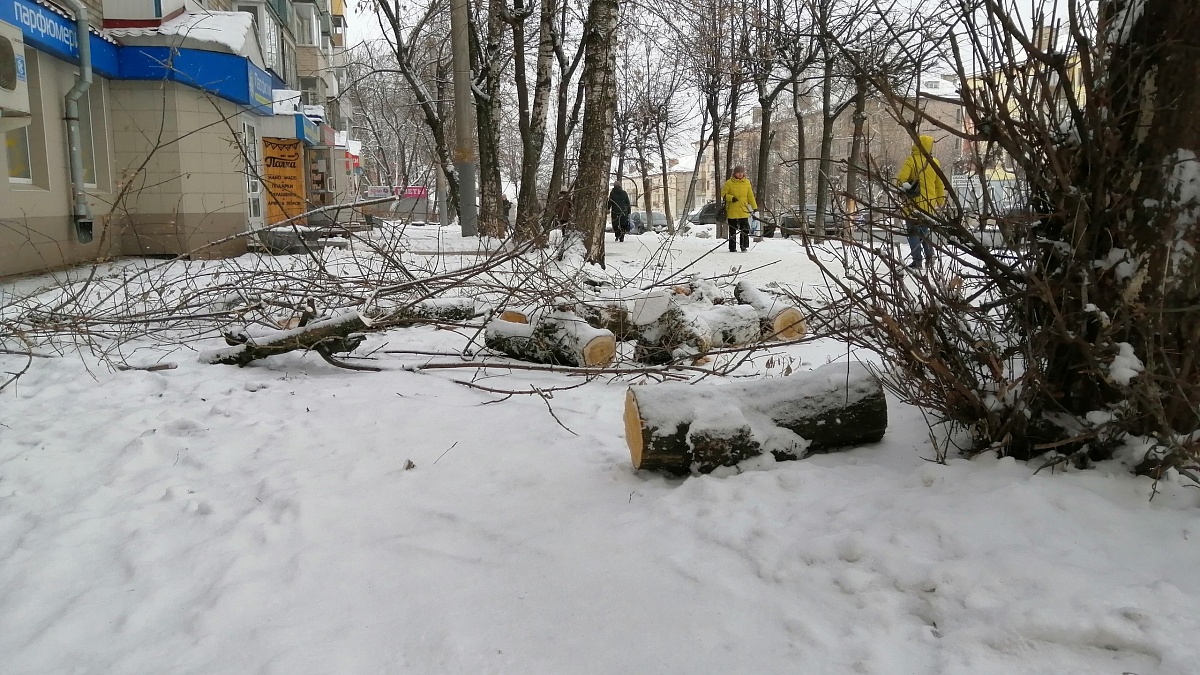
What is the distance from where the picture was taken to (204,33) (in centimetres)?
1316

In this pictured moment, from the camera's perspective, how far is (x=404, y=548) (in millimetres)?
2859

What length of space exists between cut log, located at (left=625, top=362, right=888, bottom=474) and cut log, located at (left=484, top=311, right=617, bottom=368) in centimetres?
189

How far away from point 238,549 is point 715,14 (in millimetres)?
18873

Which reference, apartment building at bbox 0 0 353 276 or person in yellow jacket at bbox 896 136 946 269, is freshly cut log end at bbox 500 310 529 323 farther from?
apartment building at bbox 0 0 353 276

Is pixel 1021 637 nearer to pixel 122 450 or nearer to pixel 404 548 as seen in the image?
pixel 404 548

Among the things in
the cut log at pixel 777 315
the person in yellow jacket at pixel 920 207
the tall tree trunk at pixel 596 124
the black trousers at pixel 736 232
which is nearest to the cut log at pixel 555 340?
the cut log at pixel 777 315

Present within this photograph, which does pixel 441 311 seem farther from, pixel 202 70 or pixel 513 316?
pixel 202 70

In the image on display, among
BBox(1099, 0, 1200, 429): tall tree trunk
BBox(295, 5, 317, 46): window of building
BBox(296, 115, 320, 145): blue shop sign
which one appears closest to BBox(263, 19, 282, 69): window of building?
BBox(296, 115, 320, 145): blue shop sign

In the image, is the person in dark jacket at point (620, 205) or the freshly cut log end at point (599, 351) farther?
the person in dark jacket at point (620, 205)

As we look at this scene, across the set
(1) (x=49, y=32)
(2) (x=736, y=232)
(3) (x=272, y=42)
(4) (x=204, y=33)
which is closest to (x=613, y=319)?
(1) (x=49, y=32)

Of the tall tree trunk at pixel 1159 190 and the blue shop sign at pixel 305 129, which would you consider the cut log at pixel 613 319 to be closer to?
the tall tree trunk at pixel 1159 190

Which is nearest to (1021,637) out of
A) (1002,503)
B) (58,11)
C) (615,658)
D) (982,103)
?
(1002,503)

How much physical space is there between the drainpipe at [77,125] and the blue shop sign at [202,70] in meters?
0.88

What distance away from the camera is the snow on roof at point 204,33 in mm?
12555
